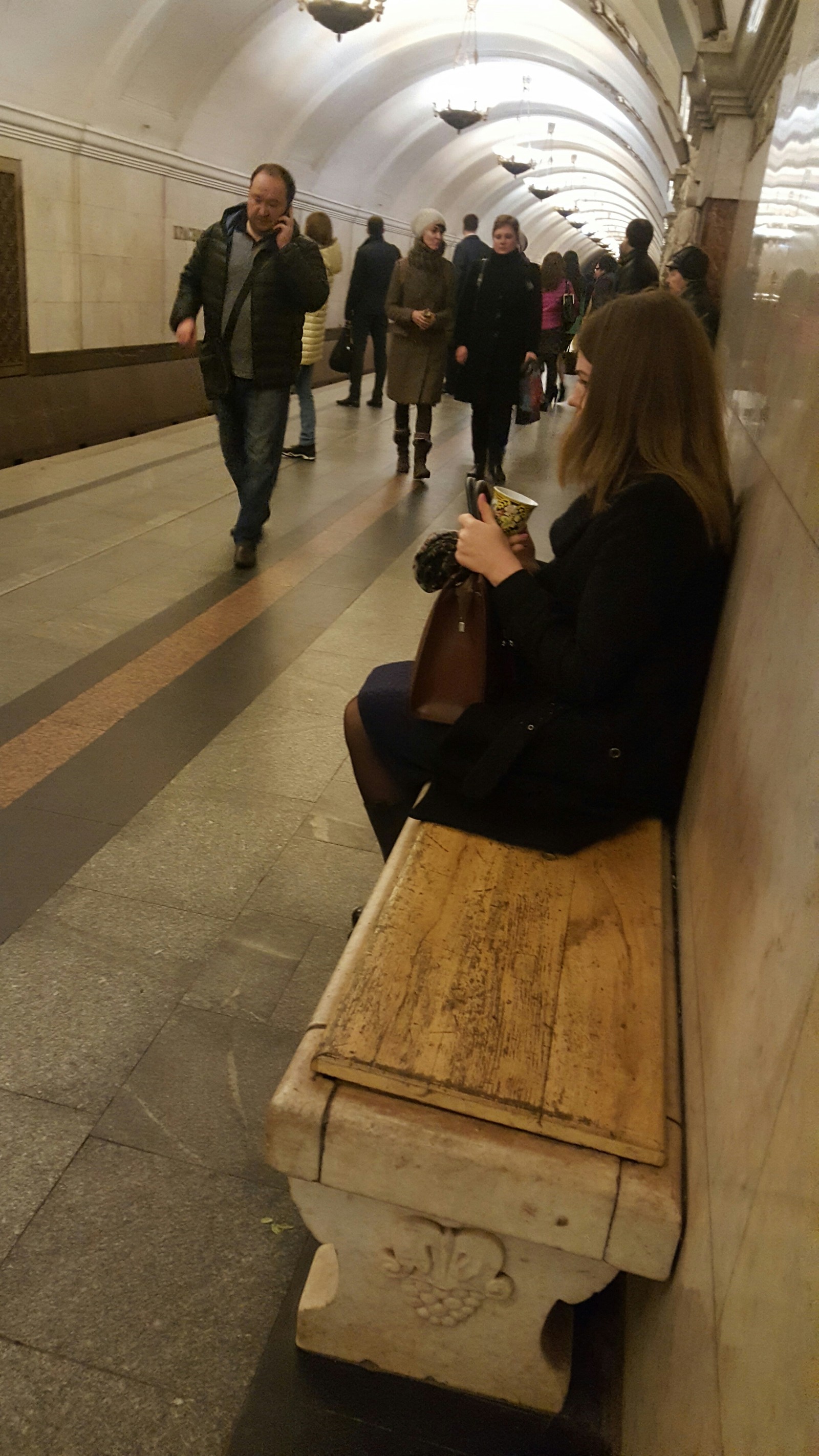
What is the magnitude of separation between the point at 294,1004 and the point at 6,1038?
570 mm

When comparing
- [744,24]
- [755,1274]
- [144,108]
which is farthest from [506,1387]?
[144,108]

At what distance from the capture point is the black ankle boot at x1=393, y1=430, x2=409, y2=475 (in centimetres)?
835

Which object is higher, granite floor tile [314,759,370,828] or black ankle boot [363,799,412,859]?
black ankle boot [363,799,412,859]

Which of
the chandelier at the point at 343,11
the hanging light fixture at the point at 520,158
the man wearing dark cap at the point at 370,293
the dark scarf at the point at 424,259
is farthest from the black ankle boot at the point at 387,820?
the hanging light fixture at the point at 520,158

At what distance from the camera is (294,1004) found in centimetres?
236

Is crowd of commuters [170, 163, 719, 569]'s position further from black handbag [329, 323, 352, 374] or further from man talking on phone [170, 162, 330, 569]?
black handbag [329, 323, 352, 374]

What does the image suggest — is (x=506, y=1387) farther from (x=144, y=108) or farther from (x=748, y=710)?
(x=144, y=108)

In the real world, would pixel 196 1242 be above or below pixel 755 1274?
below

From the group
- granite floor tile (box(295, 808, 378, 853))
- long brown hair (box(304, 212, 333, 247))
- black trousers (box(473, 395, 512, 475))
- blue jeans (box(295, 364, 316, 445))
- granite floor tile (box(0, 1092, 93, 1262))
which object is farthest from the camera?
long brown hair (box(304, 212, 333, 247))

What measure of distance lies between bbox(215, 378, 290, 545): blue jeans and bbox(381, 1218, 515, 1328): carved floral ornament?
14.2 ft

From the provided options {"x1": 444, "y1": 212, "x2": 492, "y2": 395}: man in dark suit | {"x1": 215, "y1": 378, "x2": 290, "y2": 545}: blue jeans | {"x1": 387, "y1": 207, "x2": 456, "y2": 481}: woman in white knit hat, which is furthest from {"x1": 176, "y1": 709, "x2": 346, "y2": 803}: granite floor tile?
{"x1": 444, "y1": 212, "x2": 492, "y2": 395}: man in dark suit

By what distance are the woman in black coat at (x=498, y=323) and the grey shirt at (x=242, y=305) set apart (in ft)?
8.82

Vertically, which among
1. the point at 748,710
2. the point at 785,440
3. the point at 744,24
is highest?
the point at 744,24

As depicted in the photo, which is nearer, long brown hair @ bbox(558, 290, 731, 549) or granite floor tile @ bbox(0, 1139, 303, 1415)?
granite floor tile @ bbox(0, 1139, 303, 1415)
